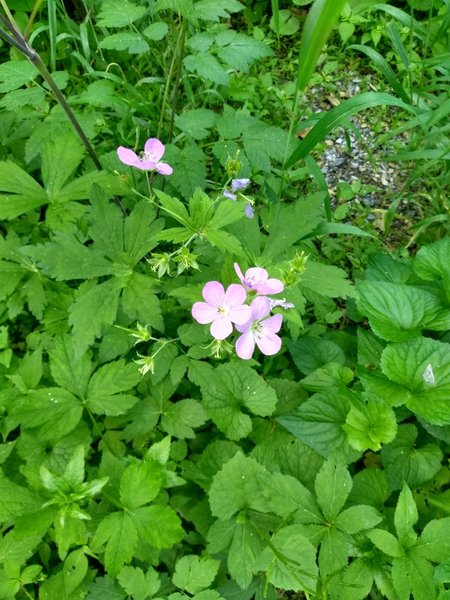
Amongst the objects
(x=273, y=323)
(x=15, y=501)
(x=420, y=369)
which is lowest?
(x=15, y=501)

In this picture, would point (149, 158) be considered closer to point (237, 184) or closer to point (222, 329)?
point (237, 184)

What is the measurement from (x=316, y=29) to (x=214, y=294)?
2.33 feet

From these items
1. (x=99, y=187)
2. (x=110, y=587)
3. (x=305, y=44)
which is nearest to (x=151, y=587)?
(x=110, y=587)

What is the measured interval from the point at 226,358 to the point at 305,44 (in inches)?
40.8

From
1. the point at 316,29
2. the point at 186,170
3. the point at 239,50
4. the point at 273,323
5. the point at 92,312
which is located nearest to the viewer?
the point at 316,29

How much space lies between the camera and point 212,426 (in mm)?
1971

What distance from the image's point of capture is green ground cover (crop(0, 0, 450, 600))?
5.09ft

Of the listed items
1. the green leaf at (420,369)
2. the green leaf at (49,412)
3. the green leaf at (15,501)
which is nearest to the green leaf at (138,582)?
the green leaf at (15,501)

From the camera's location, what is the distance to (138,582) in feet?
5.27

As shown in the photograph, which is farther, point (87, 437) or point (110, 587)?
point (87, 437)

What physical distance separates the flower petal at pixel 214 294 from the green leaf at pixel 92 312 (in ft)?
1.31

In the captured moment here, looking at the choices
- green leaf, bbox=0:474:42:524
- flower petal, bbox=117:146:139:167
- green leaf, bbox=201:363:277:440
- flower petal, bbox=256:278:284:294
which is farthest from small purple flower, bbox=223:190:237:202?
green leaf, bbox=0:474:42:524

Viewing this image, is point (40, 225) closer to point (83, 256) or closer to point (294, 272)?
point (83, 256)

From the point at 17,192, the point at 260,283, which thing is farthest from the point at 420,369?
the point at 17,192
